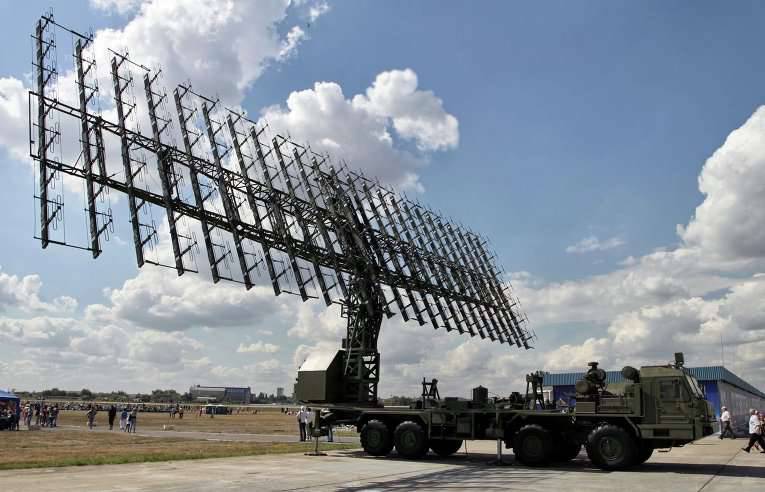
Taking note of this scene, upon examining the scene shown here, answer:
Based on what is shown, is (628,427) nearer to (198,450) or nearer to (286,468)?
(286,468)

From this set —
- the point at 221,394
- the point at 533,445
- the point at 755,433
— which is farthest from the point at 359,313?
the point at 221,394

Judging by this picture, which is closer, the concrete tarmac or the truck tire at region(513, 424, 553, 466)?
the concrete tarmac

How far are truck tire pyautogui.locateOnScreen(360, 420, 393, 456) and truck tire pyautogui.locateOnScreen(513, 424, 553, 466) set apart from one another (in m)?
4.76

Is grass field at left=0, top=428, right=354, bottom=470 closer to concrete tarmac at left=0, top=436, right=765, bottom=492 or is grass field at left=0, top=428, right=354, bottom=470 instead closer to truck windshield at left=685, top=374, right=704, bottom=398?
concrete tarmac at left=0, top=436, right=765, bottom=492

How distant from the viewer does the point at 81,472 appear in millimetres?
16391

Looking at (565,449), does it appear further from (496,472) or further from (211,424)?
(211,424)

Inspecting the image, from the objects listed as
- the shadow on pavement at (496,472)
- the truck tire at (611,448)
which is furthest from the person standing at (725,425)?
the truck tire at (611,448)

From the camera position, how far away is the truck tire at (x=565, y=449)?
20.0 meters

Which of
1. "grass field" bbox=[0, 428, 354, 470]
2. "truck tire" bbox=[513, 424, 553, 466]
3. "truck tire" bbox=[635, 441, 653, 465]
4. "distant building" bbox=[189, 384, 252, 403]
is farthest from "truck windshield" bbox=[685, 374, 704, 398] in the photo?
"distant building" bbox=[189, 384, 252, 403]

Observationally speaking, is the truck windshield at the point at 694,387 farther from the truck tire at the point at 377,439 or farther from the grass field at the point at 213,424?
the grass field at the point at 213,424

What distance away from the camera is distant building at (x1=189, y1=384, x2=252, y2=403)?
184 metres

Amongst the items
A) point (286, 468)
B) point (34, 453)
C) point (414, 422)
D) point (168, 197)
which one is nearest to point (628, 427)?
point (414, 422)

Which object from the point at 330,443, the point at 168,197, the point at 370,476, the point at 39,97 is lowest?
the point at 330,443

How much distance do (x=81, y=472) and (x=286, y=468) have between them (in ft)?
17.6
